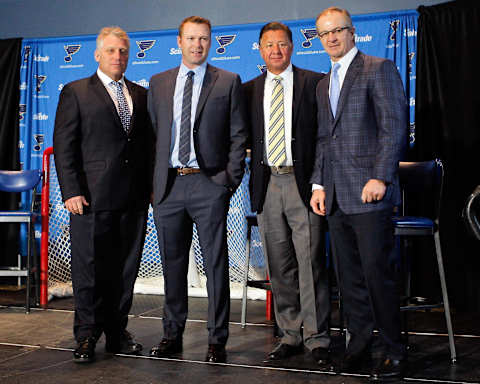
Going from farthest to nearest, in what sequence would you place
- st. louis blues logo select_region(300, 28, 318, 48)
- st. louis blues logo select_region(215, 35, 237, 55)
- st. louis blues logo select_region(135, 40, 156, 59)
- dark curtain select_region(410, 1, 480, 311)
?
st. louis blues logo select_region(135, 40, 156, 59)
st. louis blues logo select_region(215, 35, 237, 55)
st. louis blues logo select_region(300, 28, 318, 48)
dark curtain select_region(410, 1, 480, 311)

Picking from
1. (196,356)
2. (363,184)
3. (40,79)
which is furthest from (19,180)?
(363,184)

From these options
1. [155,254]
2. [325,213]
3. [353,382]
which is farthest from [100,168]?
[155,254]

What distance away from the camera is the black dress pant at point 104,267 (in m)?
3.66

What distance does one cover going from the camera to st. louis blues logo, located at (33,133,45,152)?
22.6ft

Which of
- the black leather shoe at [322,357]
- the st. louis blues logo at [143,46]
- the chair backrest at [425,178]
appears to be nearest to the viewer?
the black leather shoe at [322,357]

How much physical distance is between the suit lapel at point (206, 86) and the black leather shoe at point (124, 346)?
1.44 metres

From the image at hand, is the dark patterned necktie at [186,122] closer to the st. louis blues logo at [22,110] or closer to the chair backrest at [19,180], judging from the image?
the chair backrest at [19,180]

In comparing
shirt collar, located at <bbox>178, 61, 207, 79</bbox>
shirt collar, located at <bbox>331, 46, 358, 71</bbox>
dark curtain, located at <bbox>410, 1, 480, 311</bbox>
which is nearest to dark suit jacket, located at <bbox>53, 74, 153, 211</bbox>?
shirt collar, located at <bbox>178, 61, 207, 79</bbox>

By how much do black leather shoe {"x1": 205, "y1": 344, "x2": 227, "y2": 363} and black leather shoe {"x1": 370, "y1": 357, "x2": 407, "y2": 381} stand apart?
0.89 meters

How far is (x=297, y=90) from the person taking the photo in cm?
363

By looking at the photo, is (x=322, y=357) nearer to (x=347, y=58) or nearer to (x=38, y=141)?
(x=347, y=58)

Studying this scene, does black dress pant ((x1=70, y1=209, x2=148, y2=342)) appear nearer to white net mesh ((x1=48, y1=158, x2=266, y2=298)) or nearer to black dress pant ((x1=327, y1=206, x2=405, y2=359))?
black dress pant ((x1=327, y1=206, x2=405, y2=359))

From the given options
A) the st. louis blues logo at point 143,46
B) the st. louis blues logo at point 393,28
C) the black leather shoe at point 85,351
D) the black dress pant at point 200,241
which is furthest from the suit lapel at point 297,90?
the st. louis blues logo at point 143,46

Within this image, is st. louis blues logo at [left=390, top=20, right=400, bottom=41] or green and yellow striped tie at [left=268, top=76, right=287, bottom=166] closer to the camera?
green and yellow striped tie at [left=268, top=76, right=287, bottom=166]
